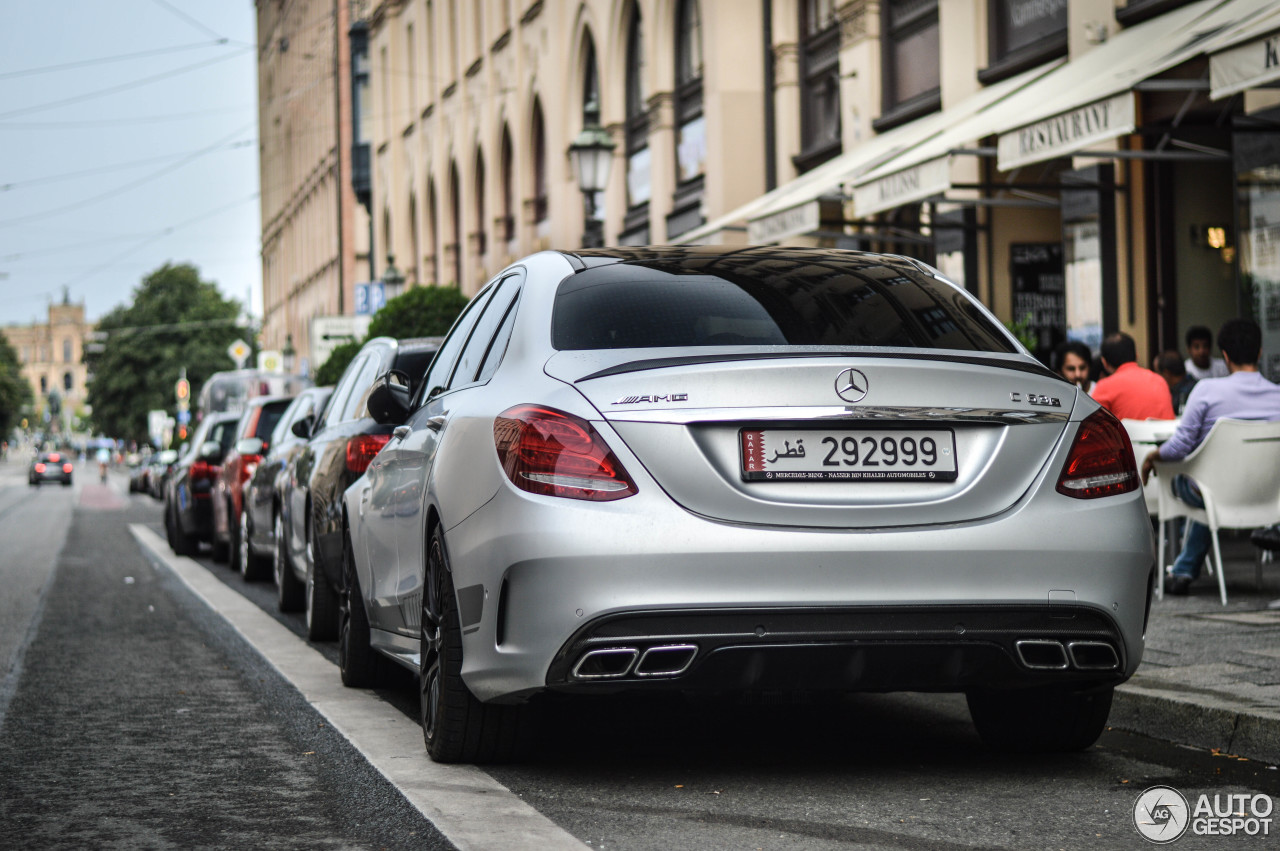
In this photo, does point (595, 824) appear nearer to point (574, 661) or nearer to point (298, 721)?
point (574, 661)

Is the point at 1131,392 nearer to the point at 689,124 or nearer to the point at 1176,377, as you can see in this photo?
the point at 1176,377

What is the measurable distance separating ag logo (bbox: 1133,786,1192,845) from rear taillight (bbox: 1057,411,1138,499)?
869 mm

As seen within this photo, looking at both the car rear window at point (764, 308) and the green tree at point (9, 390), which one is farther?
the green tree at point (9, 390)

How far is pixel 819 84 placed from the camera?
22.8 metres

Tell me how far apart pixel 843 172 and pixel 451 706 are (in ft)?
44.7

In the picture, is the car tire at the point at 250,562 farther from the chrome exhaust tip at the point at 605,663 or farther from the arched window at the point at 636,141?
the arched window at the point at 636,141

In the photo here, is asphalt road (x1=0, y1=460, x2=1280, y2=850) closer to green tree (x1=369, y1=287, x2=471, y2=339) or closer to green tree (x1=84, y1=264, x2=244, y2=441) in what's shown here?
green tree (x1=369, y1=287, x2=471, y2=339)

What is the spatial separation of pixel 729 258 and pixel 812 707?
A: 2.05 meters

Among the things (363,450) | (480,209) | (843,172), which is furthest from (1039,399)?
(480,209)

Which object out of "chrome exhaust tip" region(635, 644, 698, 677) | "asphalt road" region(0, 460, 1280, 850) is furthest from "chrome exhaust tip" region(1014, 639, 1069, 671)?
"chrome exhaust tip" region(635, 644, 698, 677)

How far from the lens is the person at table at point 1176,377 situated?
1330 cm

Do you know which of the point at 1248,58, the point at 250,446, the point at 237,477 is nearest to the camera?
the point at 1248,58

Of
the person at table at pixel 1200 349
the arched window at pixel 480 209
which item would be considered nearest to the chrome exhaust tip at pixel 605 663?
the person at table at pixel 1200 349

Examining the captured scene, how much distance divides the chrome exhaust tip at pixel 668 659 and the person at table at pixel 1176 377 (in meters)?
9.22
